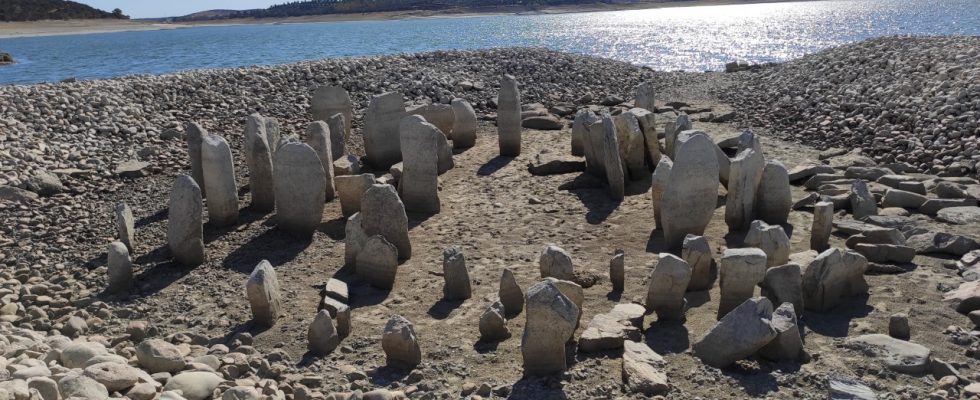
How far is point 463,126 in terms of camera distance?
13484mm

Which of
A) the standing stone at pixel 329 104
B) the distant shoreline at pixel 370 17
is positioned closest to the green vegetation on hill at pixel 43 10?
the distant shoreline at pixel 370 17

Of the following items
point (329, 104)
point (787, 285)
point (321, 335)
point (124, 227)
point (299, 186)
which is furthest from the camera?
point (329, 104)

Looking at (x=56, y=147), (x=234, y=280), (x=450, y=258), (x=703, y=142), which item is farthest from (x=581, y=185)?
(x=56, y=147)

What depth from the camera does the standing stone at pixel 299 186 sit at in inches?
363

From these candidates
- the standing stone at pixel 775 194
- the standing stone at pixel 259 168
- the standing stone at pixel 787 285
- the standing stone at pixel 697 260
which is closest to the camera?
the standing stone at pixel 787 285

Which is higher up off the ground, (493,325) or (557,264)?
(557,264)

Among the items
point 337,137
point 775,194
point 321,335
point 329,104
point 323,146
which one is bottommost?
point 321,335

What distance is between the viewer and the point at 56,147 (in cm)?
1252

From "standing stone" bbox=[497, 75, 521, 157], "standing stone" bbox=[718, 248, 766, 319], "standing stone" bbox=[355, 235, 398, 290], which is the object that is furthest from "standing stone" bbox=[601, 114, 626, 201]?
"standing stone" bbox=[718, 248, 766, 319]

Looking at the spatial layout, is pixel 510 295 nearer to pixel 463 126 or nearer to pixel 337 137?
pixel 337 137

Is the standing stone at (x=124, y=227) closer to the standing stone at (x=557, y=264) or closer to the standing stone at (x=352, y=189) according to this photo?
the standing stone at (x=352, y=189)

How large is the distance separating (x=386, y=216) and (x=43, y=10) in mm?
79848

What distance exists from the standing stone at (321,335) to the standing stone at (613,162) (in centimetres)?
488

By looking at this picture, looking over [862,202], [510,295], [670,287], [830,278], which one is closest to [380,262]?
[510,295]
